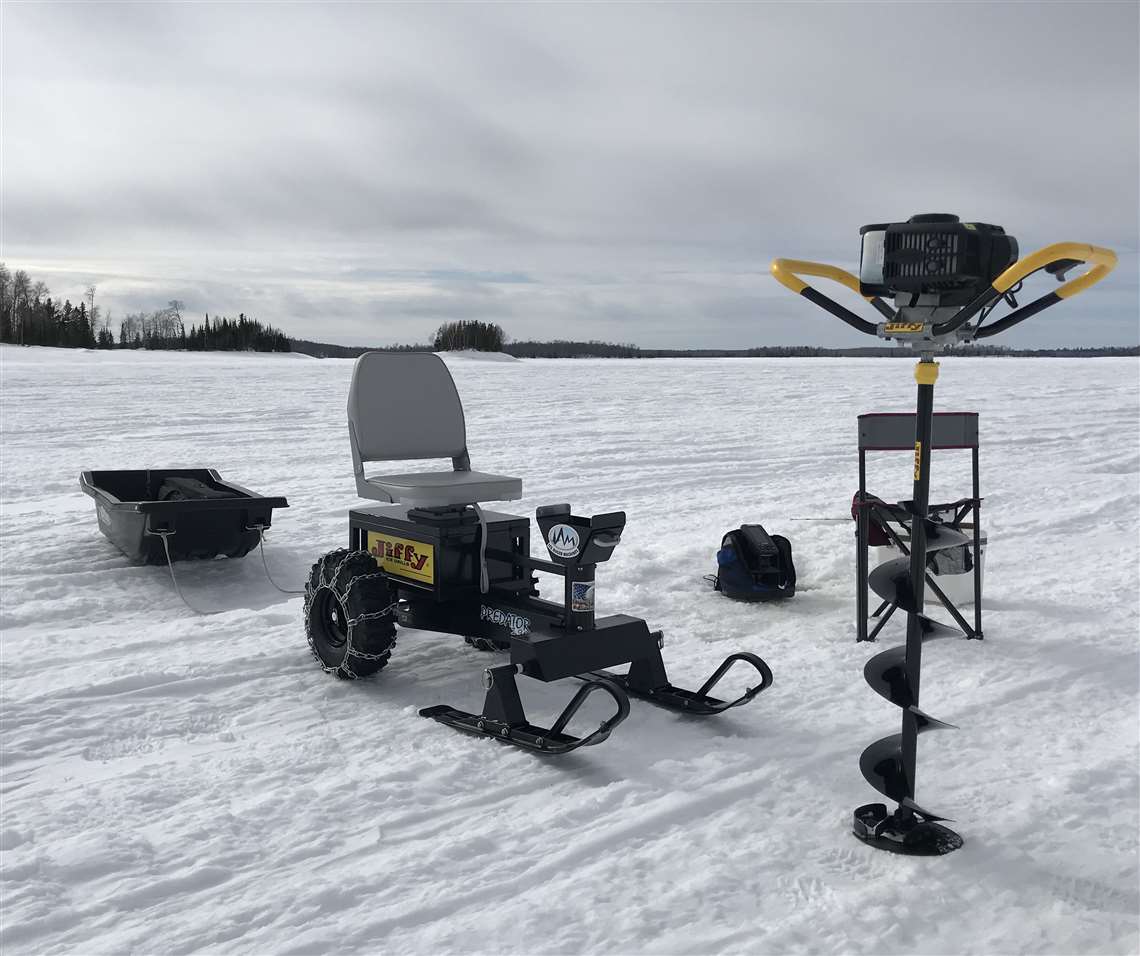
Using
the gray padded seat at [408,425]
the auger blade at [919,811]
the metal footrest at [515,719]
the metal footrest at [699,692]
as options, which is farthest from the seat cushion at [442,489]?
the auger blade at [919,811]

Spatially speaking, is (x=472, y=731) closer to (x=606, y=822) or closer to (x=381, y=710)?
(x=381, y=710)

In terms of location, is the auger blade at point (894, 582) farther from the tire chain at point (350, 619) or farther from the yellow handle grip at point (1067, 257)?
the tire chain at point (350, 619)

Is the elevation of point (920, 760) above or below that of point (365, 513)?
below

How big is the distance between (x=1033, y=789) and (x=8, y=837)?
281 cm

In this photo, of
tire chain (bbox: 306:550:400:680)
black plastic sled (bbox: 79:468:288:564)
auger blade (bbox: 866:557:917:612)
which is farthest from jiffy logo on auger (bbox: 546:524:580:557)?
black plastic sled (bbox: 79:468:288:564)

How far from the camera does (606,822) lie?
2.69 m

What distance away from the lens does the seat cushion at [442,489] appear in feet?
12.1

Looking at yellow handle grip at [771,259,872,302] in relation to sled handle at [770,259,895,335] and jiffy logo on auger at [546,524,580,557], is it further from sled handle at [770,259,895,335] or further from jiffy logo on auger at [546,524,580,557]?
jiffy logo on auger at [546,524,580,557]

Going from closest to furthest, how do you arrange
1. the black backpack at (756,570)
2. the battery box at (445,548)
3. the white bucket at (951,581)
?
the battery box at (445,548) → the white bucket at (951,581) → the black backpack at (756,570)

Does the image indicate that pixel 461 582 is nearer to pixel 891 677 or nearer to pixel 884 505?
pixel 891 677

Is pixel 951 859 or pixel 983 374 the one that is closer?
pixel 951 859

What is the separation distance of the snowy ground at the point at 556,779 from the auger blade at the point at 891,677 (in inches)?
15.6

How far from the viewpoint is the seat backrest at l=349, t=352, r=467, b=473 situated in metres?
4.12

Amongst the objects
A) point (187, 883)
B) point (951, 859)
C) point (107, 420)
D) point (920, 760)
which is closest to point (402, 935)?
point (187, 883)
